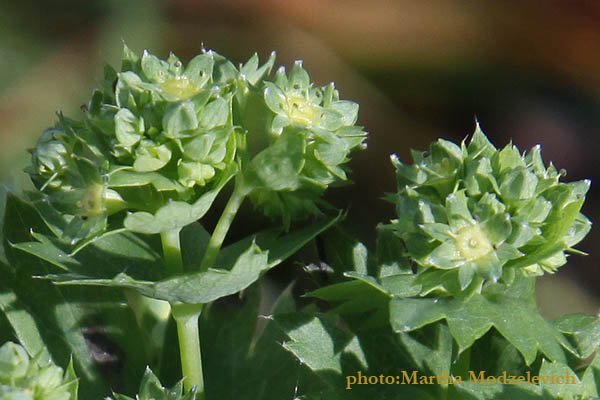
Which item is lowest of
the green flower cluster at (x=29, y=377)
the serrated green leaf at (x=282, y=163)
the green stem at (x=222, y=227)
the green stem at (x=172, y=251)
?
the green flower cluster at (x=29, y=377)

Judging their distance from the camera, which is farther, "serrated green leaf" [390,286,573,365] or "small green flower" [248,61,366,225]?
"small green flower" [248,61,366,225]

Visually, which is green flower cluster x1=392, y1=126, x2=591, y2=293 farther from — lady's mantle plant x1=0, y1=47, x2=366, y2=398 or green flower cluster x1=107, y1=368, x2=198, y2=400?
green flower cluster x1=107, y1=368, x2=198, y2=400

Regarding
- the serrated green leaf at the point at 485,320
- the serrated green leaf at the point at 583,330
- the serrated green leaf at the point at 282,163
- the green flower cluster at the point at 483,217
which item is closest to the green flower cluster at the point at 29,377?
the serrated green leaf at the point at 282,163

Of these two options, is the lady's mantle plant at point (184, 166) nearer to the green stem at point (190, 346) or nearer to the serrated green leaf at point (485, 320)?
the green stem at point (190, 346)

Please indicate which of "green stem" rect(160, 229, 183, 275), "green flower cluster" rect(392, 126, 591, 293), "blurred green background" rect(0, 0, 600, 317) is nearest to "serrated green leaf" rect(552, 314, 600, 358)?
"green flower cluster" rect(392, 126, 591, 293)

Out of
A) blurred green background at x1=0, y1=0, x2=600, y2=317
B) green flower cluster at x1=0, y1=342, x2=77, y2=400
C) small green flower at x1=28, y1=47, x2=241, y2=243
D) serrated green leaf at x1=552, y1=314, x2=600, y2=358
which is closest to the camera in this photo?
green flower cluster at x1=0, y1=342, x2=77, y2=400
